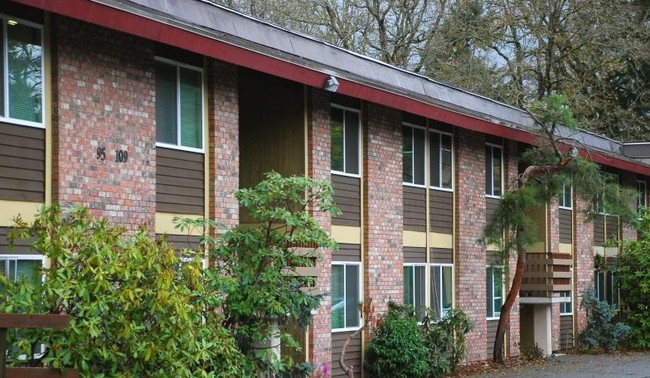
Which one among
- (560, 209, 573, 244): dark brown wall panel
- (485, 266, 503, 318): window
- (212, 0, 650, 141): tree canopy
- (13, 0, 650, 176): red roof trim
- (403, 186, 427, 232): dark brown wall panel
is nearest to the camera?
(13, 0, 650, 176): red roof trim

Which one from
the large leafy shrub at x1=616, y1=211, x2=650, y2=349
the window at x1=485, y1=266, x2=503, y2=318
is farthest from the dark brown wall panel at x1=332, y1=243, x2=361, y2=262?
the large leafy shrub at x1=616, y1=211, x2=650, y2=349

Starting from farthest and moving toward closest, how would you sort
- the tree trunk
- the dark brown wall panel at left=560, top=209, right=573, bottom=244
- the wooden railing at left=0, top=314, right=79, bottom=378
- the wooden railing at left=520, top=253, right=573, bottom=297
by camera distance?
1. the dark brown wall panel at left=560, top=209, right=573, bottom=244
2. the wooden railing at left=520, top=253, right=573, bottom=297
3. the tree trunk
4. the wooden railing at left=0, top=314, right=79, bottom=378

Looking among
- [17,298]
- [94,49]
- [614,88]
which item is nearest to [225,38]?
[94,49]

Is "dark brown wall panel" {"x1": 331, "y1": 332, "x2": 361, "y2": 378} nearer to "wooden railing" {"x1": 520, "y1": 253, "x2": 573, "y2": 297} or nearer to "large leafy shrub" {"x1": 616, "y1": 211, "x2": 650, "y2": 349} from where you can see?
"wooden railing" {"x1": 520, "y1": 253, "x2": 573, "y2": 297}

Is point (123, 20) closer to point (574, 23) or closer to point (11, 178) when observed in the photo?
point (11, 178)

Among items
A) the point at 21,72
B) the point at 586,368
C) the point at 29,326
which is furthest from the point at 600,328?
the point at 29,326

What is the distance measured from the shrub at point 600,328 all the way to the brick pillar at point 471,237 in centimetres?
581

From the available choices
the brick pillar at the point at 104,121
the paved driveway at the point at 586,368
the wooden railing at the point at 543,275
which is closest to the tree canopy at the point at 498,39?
the wooden railing at the point at 543,275

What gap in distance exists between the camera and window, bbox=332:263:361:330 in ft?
71.1

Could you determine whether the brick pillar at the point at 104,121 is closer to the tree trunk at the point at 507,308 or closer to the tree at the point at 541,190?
the tree at the point at 541,190

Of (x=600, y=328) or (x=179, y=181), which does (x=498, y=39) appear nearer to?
(x=600, y=328)

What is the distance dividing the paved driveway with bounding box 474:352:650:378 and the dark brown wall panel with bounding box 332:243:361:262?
4.15 metres

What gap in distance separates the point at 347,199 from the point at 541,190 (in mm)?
5860

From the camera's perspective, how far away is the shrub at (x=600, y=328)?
31.5 m
